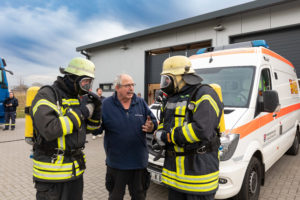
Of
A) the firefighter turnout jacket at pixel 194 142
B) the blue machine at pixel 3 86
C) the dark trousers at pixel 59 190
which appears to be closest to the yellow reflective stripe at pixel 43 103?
the dark trousers at pixel 59 190

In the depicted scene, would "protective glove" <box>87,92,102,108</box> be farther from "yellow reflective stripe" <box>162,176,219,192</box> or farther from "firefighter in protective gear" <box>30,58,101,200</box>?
"yellow reflective stripe" <box>162,176,219,192</box>

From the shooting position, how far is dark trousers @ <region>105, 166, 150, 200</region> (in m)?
2.44

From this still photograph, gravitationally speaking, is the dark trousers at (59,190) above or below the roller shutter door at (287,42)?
below

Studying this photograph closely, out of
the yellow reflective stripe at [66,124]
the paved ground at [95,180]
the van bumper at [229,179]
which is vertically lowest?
the paved ground at [95,180]

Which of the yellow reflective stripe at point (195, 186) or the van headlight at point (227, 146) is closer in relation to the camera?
the yellow reflective stripe at point (195, 186)

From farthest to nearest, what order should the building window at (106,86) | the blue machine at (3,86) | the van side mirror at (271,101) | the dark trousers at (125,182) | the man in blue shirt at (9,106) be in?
the building window at (106,86) → the man in blue shirt at (9,106) → the blue machine at (3,86) → the van side mirror at (271,101) → the dark trousers at (125,182)

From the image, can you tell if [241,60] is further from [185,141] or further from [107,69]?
[107,69]

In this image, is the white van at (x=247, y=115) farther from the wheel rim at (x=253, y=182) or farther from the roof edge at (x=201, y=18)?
the roof edge at (x=201, y=18)

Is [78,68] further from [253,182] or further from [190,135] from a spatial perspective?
[253,182]

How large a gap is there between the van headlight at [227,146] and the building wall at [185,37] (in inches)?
302

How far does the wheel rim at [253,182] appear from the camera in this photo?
288cm

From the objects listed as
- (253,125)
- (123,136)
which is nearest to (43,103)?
(123,136)

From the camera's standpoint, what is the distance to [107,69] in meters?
15.5

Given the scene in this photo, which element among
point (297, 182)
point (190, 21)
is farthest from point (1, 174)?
point (190, 21)
